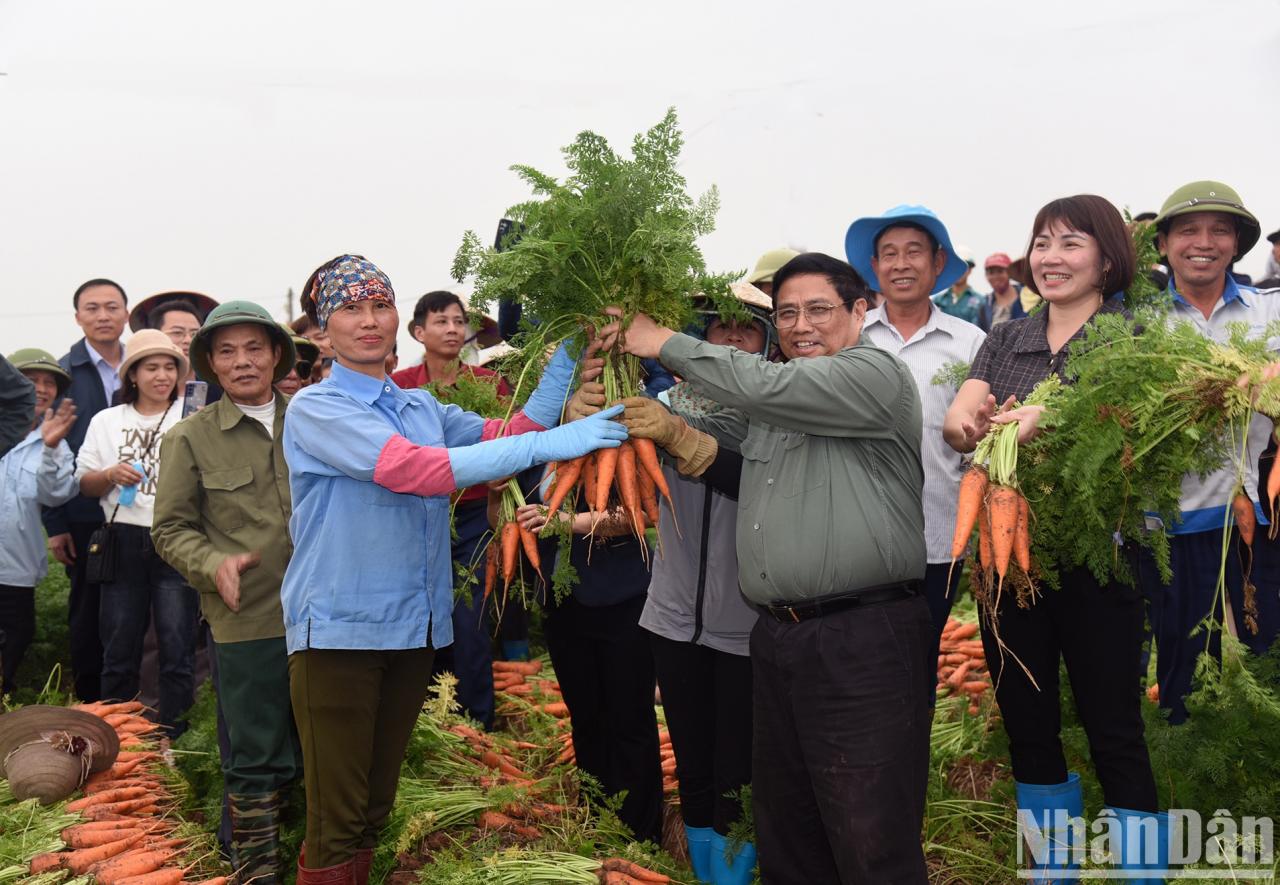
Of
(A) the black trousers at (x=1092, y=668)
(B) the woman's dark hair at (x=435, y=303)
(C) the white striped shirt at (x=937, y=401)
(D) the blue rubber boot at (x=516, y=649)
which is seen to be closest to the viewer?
(A) the black trousers at (x=1092, y=668)

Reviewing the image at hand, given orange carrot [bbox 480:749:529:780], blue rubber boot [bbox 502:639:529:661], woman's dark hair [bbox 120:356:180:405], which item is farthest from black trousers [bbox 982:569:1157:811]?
woman's dark hair [bbox 120:356:180:405]

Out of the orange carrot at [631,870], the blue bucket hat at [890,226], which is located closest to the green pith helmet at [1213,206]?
the blue bucket hat at [890,226]

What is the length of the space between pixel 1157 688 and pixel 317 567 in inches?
140

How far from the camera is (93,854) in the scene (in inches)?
153

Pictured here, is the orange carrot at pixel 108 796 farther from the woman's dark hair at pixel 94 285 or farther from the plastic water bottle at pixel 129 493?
the woman's dark hair at pixel 94 285

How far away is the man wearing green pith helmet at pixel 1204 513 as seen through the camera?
4.15 meters

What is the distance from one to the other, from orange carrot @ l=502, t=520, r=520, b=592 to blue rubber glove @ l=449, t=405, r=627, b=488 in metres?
0.41

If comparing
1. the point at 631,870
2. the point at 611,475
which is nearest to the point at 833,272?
the point at 611,475

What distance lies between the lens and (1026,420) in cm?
326

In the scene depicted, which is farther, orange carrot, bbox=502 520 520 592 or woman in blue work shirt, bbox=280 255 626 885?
orange carrot, bbox=502 520 520 592

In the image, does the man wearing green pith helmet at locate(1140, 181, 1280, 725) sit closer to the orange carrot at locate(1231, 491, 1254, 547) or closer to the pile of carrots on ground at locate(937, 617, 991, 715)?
the orange carrot at locate(1231, 491, 1254, 547)

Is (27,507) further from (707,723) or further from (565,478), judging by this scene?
(707,723)

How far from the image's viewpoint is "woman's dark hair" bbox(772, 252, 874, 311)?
3303 millimetres

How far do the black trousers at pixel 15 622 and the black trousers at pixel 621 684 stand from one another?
3.37 meters
